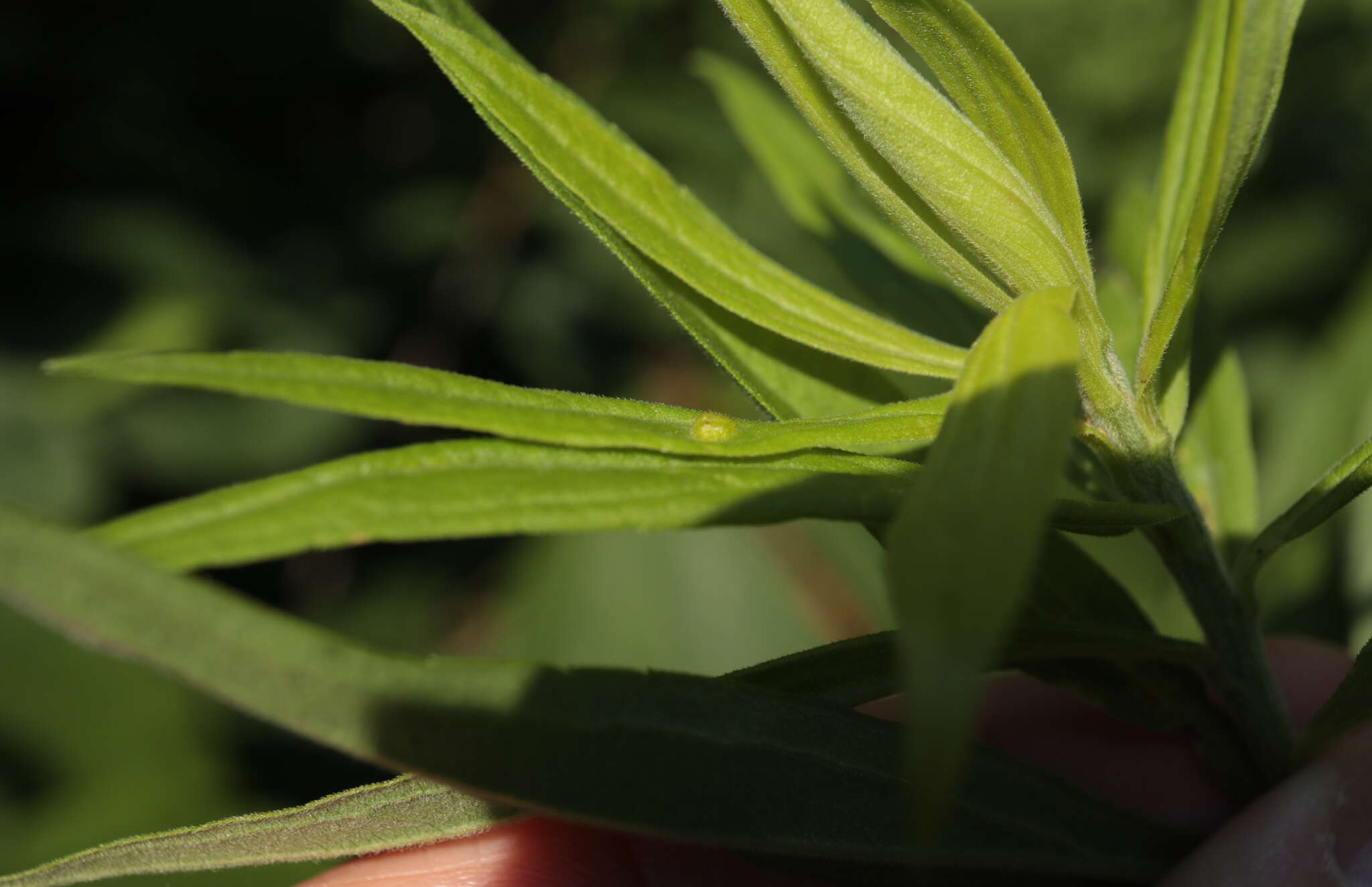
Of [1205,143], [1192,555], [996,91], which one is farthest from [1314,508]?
[996,91]

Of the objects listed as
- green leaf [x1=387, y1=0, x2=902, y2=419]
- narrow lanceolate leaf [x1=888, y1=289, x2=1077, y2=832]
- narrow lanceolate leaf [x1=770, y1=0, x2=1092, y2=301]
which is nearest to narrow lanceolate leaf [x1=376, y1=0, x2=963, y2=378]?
green leaf [x1=387, y1=0, x2=902, y2=419]

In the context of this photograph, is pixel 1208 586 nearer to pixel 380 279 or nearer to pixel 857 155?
pixel 857 155

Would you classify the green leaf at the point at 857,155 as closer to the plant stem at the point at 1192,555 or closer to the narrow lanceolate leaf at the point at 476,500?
the plant stem at the point at 1192,555

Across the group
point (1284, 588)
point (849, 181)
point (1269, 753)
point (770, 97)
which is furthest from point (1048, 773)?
point (1284, 588)

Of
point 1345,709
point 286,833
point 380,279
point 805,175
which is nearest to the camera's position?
point 286,833

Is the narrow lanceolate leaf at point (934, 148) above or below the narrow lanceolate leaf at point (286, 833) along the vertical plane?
above

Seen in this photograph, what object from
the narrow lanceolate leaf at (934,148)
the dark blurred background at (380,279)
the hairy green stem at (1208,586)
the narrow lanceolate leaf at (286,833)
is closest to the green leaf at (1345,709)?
the hairy green stem at (1208,586)
